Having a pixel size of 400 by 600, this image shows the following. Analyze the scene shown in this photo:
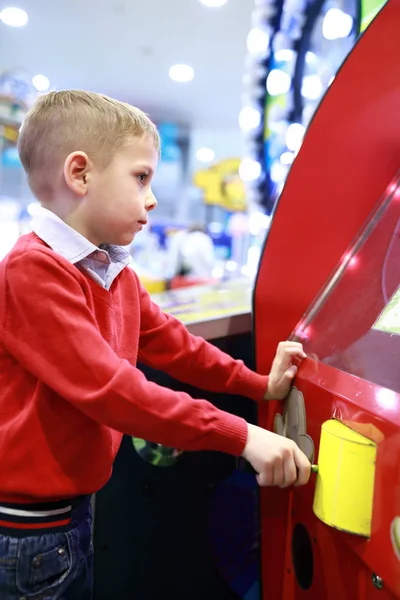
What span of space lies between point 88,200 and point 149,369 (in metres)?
0.42

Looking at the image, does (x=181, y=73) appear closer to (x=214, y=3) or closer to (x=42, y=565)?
(x=214, y=3)

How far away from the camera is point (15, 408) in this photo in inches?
29.2

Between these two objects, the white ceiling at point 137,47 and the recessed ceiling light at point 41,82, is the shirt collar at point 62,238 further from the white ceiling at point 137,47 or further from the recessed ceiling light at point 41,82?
the recessed ceiling light at point 41,82

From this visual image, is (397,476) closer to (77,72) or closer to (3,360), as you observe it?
(3,360)

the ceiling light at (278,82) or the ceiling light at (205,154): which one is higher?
the ceiling light at (278,82)

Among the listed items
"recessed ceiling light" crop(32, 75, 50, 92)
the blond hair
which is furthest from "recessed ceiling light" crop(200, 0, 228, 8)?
the blond hair

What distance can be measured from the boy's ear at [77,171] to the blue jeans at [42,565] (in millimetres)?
462

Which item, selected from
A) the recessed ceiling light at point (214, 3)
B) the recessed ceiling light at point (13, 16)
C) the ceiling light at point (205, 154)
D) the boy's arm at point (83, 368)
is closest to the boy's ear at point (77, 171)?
the boy's arm at point (83, 368)

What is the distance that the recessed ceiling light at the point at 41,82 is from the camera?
7.17 meters

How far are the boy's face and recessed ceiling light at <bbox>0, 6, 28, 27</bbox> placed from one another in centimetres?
506

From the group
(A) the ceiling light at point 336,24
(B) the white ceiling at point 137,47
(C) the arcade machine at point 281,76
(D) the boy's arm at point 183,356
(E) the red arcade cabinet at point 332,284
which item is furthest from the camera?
(B) the white ceiling at point 137,47

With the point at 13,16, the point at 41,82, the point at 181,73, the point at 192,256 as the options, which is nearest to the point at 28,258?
the point at 192,256

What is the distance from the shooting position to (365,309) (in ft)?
2.64

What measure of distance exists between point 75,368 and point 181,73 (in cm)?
648
